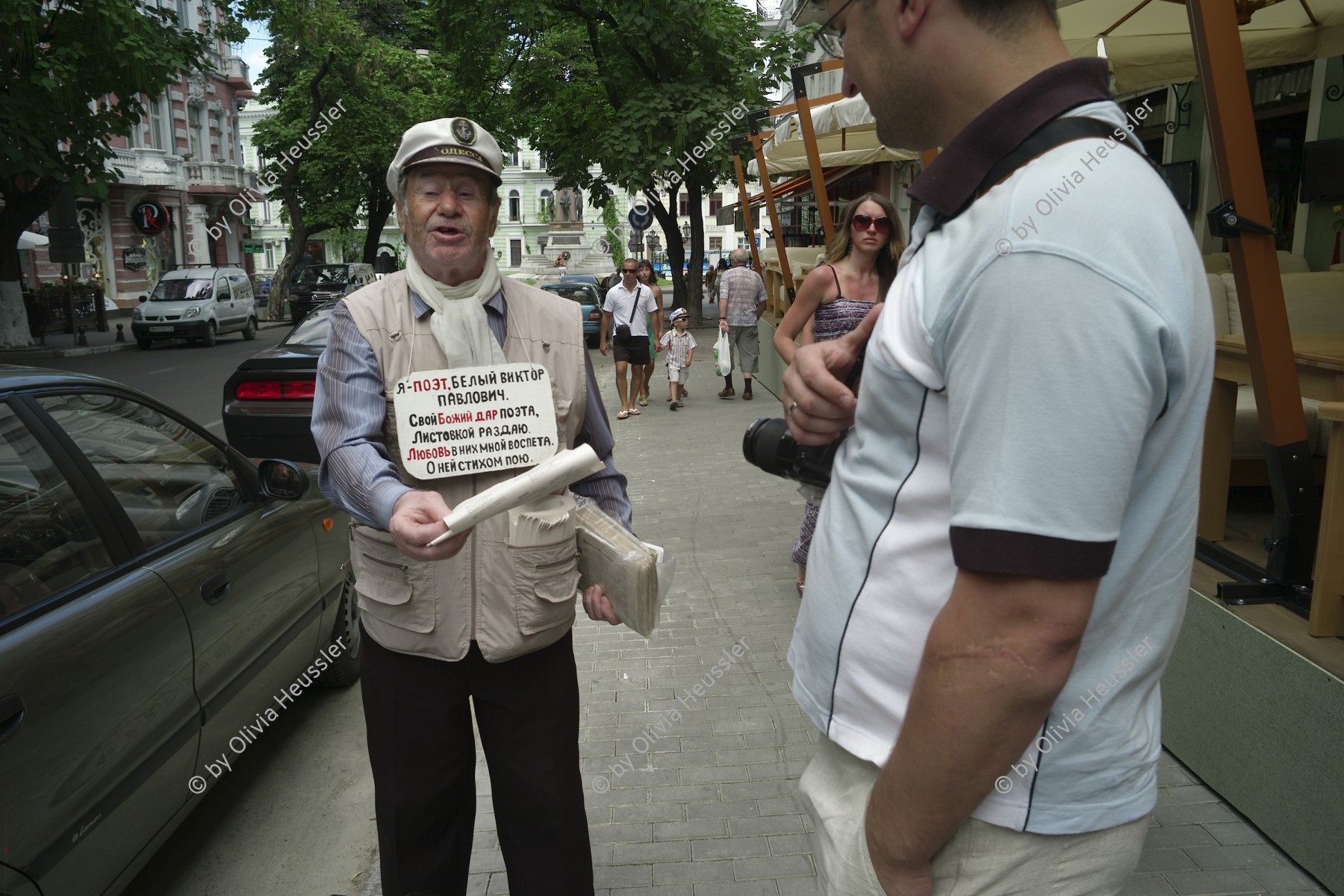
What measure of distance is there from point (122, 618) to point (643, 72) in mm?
20281

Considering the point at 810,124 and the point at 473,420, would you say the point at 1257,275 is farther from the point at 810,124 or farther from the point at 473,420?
the point at 810,124

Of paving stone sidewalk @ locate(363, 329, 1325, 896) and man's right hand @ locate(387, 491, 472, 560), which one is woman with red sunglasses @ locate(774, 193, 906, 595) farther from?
man's right hand @ locate(387, 491, 472, 560)

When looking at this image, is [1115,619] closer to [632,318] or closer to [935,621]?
[935,621]

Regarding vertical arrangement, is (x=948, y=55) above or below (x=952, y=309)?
above

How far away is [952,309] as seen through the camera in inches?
41.2

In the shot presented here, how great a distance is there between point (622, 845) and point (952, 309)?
2.73 meters

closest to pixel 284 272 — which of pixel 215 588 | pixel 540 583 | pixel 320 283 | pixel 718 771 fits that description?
pixel 320 283

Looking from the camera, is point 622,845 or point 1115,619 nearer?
point 1115,619

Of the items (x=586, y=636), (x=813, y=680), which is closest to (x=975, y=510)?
(x=813, y=680)

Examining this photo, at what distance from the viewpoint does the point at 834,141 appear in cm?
1255

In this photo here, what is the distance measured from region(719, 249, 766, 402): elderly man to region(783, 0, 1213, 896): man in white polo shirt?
11.6m

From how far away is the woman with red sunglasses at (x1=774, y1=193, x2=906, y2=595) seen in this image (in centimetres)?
518

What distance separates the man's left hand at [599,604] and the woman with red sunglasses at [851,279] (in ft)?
9.18

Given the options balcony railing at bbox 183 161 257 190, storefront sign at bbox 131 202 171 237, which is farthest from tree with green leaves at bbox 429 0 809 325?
balcony railing at bbox 183 161 257 190
